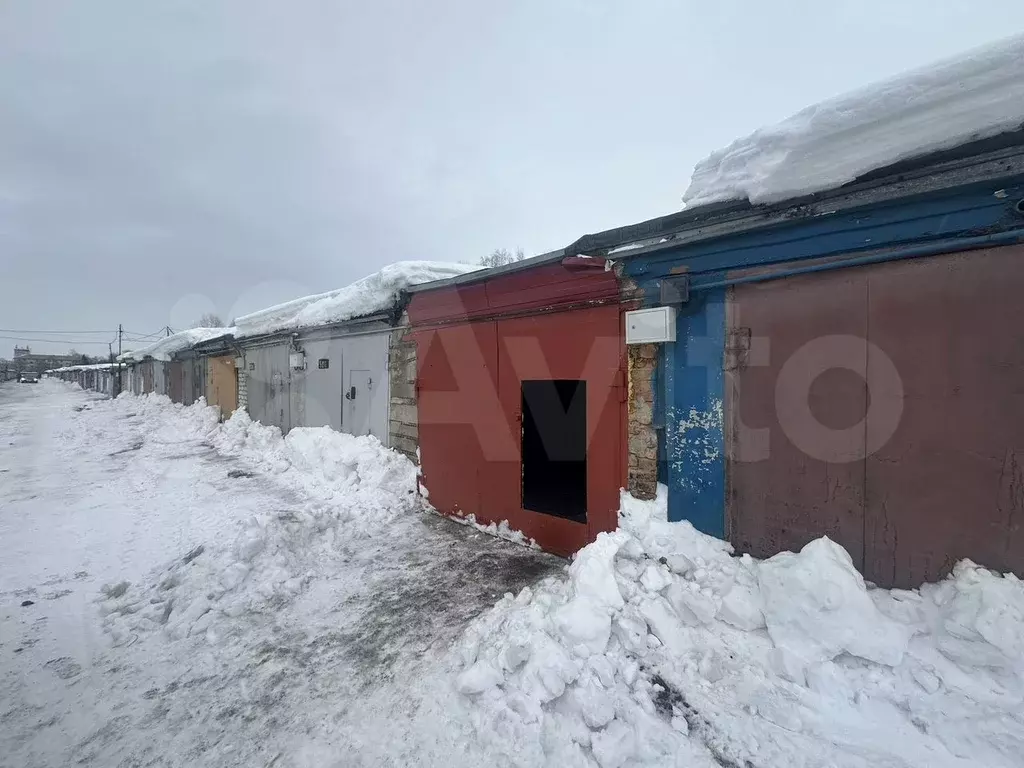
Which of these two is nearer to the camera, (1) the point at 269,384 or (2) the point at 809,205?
(2) the point at 809,205

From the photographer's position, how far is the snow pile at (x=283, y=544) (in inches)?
155

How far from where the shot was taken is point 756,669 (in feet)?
9.37

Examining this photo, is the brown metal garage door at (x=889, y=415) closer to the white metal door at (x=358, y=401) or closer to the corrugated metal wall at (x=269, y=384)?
the white metal door at (x=358, y=401)

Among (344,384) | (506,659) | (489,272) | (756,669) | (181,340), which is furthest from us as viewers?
(181,340)

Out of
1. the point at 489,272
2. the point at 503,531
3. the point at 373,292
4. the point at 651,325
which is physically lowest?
the point at 503,531

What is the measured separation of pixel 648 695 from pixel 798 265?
10.4 ft

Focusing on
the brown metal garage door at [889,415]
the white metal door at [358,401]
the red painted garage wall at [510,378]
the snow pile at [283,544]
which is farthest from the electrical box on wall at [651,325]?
the white metal door at [358,401]

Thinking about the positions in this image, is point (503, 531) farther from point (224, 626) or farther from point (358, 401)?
point (358, 401)

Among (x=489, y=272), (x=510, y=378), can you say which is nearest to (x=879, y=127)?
(x=489, y=272)

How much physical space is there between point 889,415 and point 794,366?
66cm

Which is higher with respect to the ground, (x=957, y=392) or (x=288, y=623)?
(x=957, y=392)

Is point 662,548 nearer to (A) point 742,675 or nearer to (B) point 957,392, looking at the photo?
(A) point 742,675

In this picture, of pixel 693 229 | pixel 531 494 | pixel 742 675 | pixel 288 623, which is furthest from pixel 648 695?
pixel 531 494

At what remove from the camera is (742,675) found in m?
2.84
